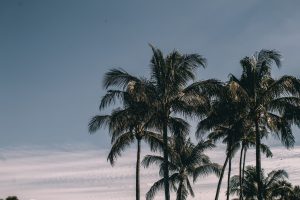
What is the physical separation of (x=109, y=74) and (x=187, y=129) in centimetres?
545

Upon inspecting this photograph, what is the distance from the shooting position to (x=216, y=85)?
26.7 meters

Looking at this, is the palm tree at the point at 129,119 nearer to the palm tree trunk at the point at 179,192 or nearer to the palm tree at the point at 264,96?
the palm tree at the point at 264,96

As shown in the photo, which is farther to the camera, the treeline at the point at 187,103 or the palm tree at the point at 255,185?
the palm tree at the point at 255,185

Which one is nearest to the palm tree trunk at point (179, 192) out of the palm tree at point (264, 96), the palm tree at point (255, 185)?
the palm tree at point (255, 185)

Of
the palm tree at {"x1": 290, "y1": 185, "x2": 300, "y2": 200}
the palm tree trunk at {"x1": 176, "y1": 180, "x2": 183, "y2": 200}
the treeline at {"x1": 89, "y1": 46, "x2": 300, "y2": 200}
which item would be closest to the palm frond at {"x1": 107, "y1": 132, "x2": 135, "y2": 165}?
the treeline at {"x1": 89, "y1": 46, "x2": 300, "y2": 200}

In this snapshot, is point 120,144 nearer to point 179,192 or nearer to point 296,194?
point 179,192

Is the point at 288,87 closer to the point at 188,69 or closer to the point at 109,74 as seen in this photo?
the point at 188,69

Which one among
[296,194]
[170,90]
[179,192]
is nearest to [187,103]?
[170,90]

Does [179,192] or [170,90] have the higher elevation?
[170,90]

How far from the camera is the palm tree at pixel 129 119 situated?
26047 mm

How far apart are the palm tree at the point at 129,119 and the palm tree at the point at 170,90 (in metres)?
0.71

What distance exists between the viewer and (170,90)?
26.4m

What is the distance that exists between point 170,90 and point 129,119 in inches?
136

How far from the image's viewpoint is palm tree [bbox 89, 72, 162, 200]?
26.0m
